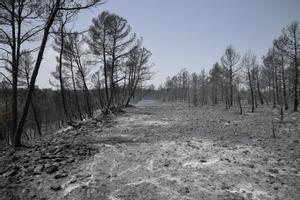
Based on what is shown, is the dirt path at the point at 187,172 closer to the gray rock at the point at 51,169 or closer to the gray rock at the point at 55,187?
the gray rock at the point at 55,187

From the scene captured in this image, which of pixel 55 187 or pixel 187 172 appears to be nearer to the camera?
pixel 55 187

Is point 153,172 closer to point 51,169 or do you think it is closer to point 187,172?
point 187,172

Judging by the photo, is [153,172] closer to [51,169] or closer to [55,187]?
[55,187]

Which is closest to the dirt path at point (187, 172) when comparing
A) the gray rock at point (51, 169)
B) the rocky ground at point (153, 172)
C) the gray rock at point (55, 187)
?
the rocky ground at point (153, 172)

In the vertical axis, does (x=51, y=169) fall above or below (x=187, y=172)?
above

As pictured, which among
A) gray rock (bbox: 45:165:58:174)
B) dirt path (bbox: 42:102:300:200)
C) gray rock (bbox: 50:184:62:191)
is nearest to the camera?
dirt path (bbox: 42:102:300:200)

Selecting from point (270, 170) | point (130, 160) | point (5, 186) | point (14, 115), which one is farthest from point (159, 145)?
point (14, 115)

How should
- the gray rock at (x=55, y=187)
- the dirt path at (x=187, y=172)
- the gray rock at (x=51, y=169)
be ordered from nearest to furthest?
the dirt path at (x=187, y=172) → the gray rock at (x=55, y=187) → the gray rock at (x=51, y=169)

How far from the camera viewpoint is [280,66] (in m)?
27.2

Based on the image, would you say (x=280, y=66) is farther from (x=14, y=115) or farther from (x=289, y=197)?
(x=14, y=115)

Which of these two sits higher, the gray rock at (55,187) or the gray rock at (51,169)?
the gray rock at (51,169)

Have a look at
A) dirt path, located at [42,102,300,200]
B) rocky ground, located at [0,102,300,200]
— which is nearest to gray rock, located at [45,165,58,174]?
rocky ground, located at [0,102,300,200]

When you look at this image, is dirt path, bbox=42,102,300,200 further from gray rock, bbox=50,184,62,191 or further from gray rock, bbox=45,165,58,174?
gray rock, bbox=45,165,58,174

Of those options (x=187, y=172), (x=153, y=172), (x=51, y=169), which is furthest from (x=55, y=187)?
(x=187, y=172)
